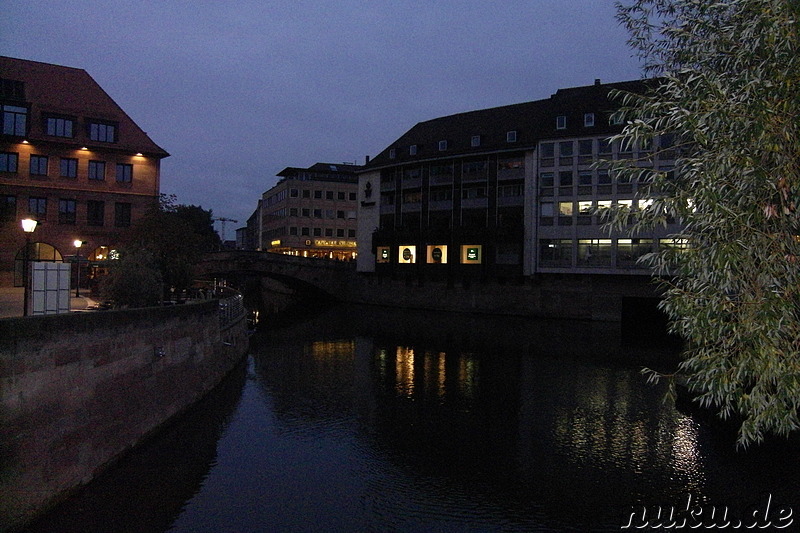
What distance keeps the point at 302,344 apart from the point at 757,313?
37922mm

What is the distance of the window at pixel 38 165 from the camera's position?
157 ft

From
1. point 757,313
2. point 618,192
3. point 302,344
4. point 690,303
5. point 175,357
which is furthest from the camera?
point 618,192

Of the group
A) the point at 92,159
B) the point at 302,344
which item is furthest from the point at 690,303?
the point at 92,159

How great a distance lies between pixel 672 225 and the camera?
53406 millimetres

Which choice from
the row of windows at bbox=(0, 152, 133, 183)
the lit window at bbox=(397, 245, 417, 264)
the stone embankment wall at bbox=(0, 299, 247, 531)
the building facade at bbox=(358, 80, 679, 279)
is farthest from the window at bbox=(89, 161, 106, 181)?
the lit window at bbox=(397, 245, 417, 264)

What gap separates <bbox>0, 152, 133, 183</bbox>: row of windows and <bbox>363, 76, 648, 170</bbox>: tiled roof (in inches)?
1311

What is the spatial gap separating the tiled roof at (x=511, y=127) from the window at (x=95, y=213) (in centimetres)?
3562

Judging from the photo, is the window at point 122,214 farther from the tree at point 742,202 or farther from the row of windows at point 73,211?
the tree at point 742,202

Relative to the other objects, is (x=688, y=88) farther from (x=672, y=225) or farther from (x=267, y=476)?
(x=672, y=225)

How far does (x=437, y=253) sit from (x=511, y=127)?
57.0 feet

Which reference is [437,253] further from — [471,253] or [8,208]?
[8,208]

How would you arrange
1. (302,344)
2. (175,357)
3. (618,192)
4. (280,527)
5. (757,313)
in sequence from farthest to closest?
(618,192) < (302,344) < (175,357) < (280,527) < (757,313)

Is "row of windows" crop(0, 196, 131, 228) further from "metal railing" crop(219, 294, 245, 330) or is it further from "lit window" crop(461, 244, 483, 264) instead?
"lit window" crop(461, 244, 483, 264)

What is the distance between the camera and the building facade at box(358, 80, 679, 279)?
5769 centimetres
